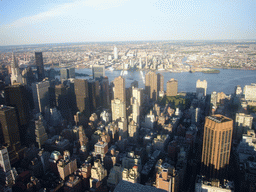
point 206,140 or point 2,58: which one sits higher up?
point 2,58

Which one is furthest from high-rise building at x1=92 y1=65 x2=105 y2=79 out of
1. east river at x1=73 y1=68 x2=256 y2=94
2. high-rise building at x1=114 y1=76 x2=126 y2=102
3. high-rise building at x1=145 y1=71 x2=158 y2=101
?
high-rise building at x1=114 y1=76 x2=126 y2=102

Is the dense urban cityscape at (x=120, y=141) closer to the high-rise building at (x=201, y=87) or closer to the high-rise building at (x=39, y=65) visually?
the high-rise building at (x=201, y=87)

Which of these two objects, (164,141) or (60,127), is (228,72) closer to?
(164,141)

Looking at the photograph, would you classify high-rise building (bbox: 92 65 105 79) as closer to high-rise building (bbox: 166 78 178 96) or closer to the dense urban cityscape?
the dense urban cityscape

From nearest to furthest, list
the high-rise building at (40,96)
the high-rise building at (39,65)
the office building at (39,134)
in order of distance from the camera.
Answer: the office building at (39,134) < the high-rise building at (40,96) < the high-rise building at (39,65)

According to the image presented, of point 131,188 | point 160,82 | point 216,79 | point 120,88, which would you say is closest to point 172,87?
point 160,82

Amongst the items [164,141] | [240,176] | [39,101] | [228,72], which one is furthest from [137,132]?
[228,72]

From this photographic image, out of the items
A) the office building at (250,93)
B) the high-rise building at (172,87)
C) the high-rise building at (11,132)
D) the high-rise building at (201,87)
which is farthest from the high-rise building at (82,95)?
the office building at (250,93)
